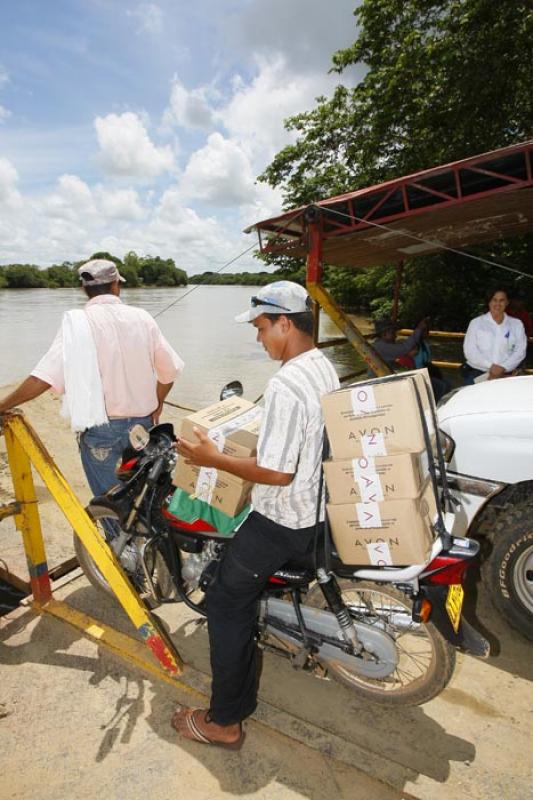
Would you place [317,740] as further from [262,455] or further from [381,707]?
[262,455]

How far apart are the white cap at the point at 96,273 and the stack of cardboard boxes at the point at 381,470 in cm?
186

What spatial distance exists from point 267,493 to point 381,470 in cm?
51

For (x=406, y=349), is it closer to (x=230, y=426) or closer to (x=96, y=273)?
(x=96, y=273)

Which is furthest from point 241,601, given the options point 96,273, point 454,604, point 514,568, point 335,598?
point 96,273

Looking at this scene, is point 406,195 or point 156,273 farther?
point 156,273

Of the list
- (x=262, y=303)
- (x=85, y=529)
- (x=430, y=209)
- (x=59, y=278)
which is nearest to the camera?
(x=262, y=303)

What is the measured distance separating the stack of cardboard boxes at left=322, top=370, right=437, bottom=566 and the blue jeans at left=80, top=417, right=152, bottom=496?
1.64m

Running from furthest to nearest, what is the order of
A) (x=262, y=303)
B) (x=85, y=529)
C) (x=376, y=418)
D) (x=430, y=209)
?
(x=430, y=209) < (x=85, y=529) < (x=262, y=303) < (x=376, y=418)

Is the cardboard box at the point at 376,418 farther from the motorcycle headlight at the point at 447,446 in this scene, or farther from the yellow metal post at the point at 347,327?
the yellow metal post at the point at 347,327

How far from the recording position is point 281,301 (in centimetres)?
182

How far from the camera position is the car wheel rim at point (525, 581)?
2.67m

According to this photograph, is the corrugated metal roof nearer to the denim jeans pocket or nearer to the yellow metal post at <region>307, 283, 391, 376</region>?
the yellow metal post at <region>307, 283, 391, 376</region>

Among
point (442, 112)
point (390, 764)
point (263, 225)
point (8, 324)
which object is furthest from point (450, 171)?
point (8, 324)

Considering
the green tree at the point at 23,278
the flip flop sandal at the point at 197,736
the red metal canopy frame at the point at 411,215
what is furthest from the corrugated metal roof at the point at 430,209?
the green tree at the point at 23,278
